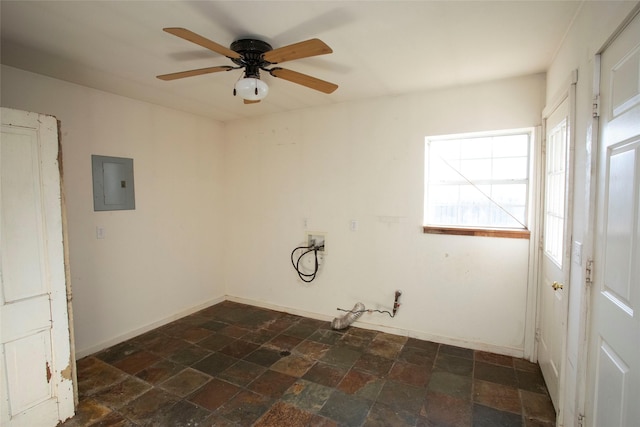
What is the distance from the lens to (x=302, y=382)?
2.43 meters

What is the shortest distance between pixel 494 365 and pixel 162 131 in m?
4.11

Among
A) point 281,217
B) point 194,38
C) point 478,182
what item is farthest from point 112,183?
point 478,182

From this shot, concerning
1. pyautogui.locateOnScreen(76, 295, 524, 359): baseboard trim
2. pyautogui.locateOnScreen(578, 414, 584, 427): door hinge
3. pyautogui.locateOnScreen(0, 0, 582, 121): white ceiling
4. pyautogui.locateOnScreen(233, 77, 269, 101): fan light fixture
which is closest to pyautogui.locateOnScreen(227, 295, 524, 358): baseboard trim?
pyautogui.locateOnScreen(76, 295, 524, 359): baseboard trim

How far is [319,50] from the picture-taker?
1.67m

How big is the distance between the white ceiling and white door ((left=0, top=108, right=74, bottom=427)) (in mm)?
637

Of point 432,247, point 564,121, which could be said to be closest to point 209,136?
point 432,247

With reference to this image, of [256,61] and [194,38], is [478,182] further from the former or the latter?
[194,38]

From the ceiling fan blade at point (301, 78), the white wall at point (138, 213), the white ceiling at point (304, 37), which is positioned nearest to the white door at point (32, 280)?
the white ceiling at point (304, 37)

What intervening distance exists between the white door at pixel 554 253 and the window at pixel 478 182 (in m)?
0.31

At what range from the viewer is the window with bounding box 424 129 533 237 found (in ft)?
9.22

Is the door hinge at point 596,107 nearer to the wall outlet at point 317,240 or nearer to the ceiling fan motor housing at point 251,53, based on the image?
the ceiling fan motor housing at point 251,53

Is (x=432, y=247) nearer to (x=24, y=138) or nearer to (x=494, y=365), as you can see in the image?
(x=494, y=365)

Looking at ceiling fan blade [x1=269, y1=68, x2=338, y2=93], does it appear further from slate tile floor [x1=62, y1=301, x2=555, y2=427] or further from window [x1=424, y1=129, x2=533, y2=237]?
Result: slate tile floor [x1=62, y1=301, x2=555, y2=427]

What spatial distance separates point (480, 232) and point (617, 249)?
65.4 inches
